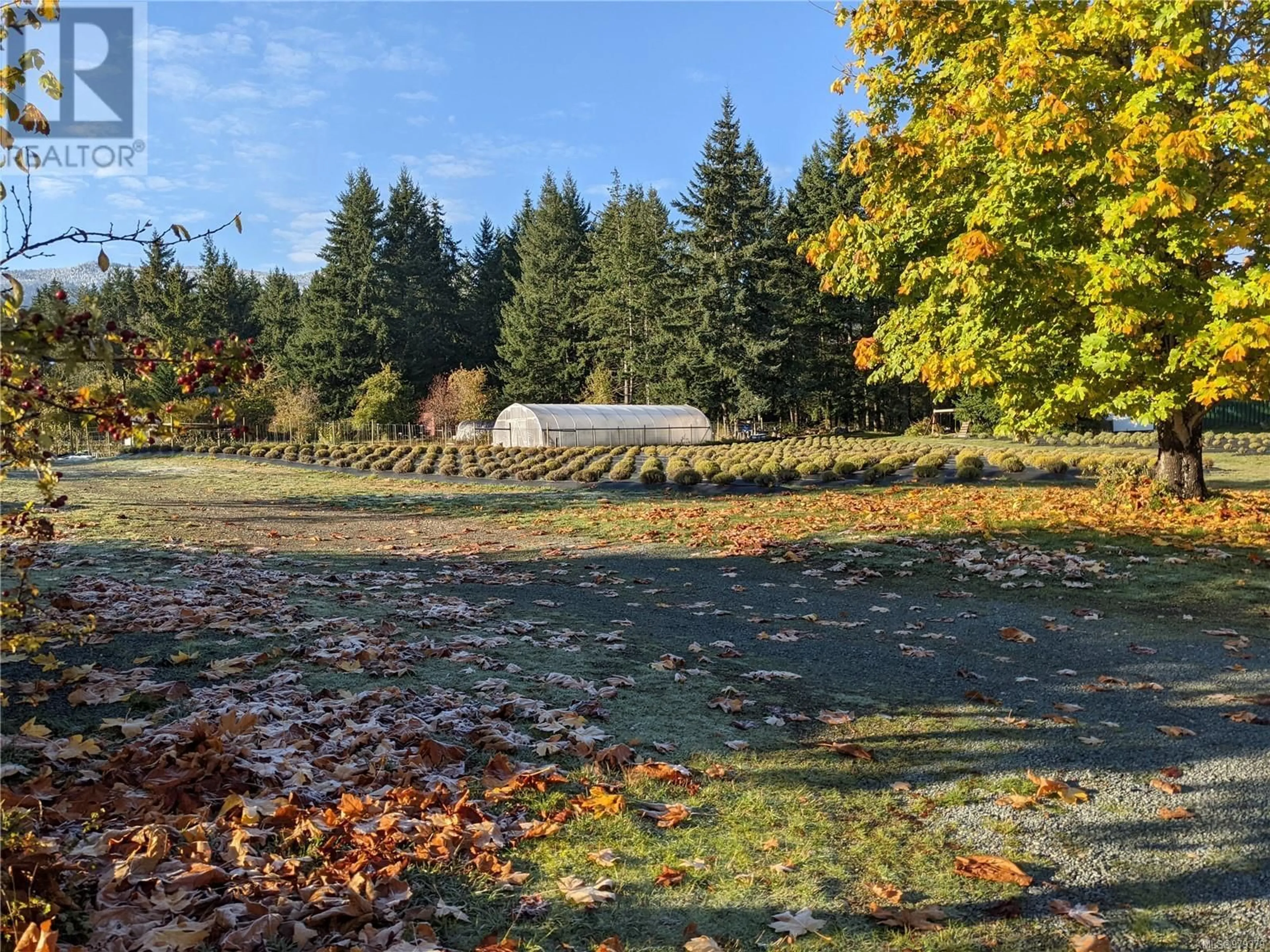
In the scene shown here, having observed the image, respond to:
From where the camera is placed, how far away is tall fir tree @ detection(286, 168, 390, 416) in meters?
47.8

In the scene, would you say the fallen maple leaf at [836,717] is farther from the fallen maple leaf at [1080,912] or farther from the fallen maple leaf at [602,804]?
the fallen maple leaf at [1080,912]

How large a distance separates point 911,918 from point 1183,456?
34.5 feet

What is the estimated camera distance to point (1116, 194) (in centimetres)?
912

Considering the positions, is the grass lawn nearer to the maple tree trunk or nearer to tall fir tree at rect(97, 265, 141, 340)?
the maple tree trunk

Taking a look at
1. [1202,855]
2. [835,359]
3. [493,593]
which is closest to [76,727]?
[493,593]

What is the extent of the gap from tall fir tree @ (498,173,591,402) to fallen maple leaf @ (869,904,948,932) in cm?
4736

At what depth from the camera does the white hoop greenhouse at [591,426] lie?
31203 mm

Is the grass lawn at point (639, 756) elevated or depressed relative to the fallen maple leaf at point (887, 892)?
elevated

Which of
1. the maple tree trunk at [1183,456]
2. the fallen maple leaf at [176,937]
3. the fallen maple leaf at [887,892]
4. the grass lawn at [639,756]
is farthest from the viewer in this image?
the maple tree trunk at [1183,456]

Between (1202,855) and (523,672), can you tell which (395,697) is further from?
(1202,855)

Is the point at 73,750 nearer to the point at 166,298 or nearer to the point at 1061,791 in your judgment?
the point at 1061,791

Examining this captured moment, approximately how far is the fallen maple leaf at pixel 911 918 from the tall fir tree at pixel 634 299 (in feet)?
129

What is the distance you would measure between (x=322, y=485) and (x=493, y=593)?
1482cm

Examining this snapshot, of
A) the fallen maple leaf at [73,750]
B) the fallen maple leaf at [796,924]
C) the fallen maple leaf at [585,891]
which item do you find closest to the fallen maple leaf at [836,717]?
the fallen maple leaf at [796,924]
